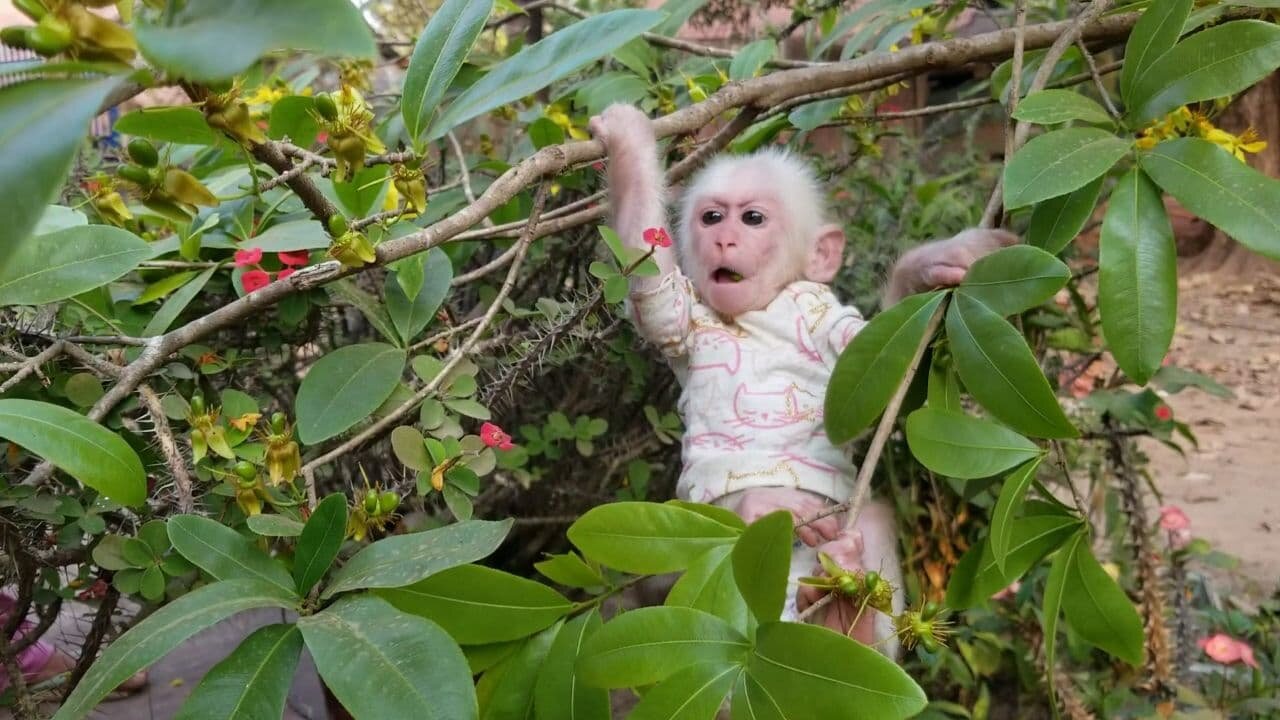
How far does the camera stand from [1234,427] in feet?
12.0

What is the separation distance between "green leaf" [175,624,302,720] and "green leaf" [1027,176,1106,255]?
2.39ft

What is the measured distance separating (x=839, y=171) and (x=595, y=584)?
1273mm

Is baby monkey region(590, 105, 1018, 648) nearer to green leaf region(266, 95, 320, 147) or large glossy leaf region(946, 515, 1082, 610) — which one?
large glossy leaf region(946, 515, 1082, 610)

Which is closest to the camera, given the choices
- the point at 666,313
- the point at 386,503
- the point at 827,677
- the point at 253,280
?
the point at 827,677

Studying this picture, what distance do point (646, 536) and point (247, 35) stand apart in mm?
457

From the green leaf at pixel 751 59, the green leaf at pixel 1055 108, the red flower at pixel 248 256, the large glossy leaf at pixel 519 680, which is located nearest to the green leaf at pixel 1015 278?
the green leaf at pixel 1055 108

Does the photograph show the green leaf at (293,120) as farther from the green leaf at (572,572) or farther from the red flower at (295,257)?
the green leaf at (572,572)

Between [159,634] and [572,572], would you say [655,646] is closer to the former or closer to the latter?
[572,572]

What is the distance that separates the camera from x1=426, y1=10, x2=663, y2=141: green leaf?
68cm

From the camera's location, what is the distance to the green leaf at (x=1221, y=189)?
0.73 metres

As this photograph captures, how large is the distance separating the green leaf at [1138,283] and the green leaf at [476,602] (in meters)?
0.52

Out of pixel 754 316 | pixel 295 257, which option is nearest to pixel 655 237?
pixel 754 316

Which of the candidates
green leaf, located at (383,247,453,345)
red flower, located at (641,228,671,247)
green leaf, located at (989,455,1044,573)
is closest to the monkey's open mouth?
red flower, located at (641,228,671,247)

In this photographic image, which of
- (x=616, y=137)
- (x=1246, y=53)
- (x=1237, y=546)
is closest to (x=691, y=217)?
(x=616, y=137)
